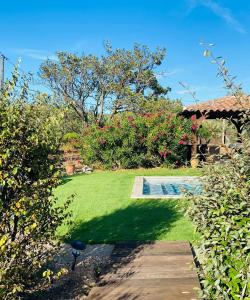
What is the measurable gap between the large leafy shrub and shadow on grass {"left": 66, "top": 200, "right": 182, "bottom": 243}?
3359mm

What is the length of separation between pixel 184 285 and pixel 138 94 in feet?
101

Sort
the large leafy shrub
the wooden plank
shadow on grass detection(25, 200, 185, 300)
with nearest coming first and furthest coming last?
the large leafy shrub → the wooden plank → shadow on grass detection(25, 200, 185, 300)

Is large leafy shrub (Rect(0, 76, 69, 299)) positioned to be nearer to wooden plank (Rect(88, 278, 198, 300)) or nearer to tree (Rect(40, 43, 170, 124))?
wooden plank (Rect(88, 278, 198, 300))

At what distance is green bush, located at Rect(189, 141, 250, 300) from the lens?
11.6ft

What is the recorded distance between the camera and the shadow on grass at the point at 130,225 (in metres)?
8.40

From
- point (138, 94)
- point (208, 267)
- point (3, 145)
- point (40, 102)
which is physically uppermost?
point (138, 94)

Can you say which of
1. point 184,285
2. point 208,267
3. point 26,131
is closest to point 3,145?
point 26,131

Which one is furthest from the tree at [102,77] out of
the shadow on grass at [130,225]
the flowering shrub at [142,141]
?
the shadow on grass at [130,225]

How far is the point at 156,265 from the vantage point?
245 inches

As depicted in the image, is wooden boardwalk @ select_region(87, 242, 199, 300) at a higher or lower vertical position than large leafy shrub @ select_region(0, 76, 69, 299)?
lower

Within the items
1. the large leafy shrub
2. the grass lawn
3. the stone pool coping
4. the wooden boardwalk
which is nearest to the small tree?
the wooden boardwalk

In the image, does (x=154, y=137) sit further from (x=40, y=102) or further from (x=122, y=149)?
(x=40, y=102)

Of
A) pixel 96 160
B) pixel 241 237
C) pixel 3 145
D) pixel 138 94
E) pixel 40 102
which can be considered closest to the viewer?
pixel 241 237

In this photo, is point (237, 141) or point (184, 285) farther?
point (184, 285)
